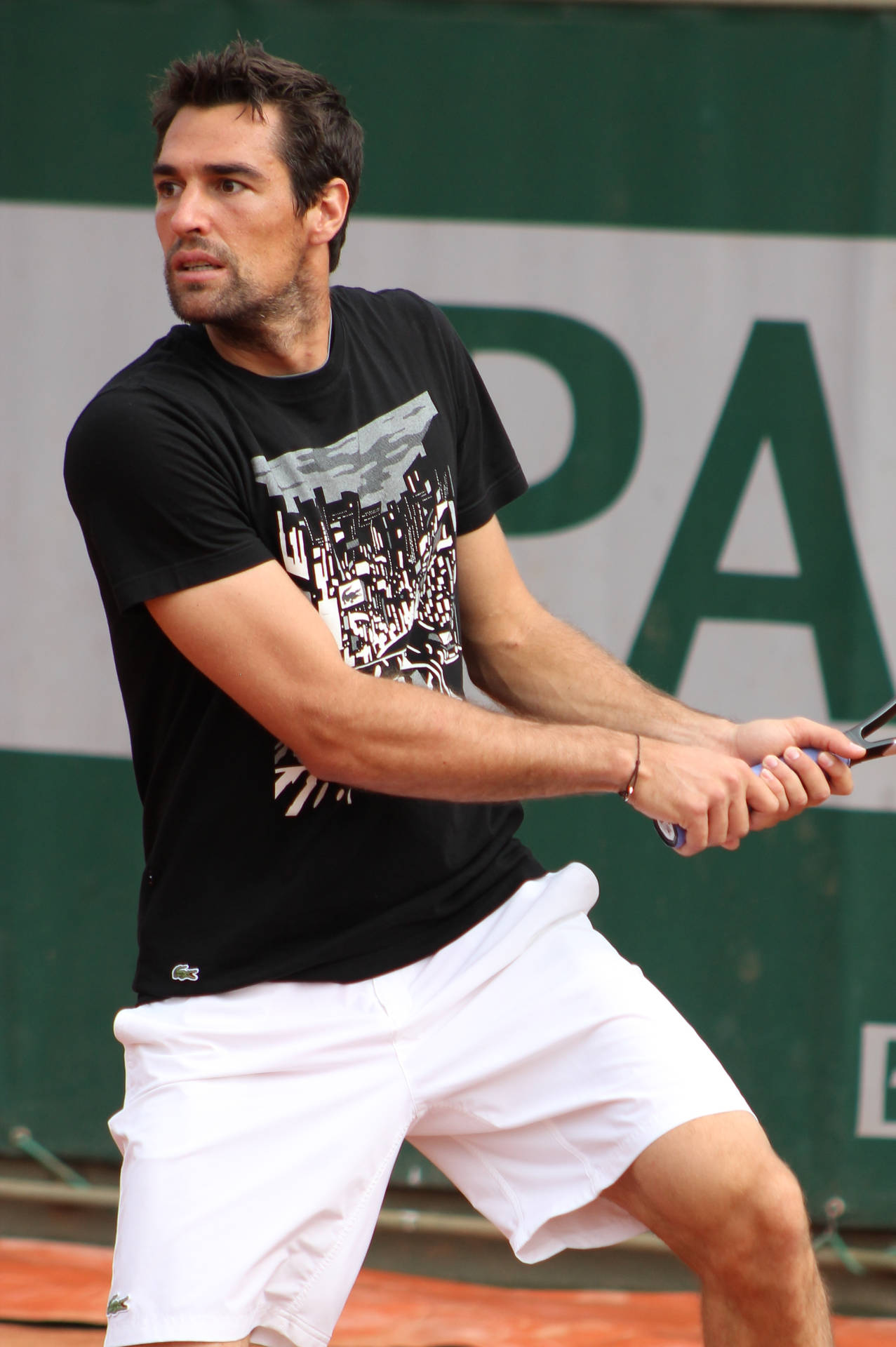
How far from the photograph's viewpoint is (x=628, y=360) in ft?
9.95

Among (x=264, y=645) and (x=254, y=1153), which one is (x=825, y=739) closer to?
(x=264, y=645)

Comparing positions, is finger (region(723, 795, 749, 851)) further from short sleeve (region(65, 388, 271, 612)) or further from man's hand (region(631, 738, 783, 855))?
short sleeve (region(65, 388, 271, 612))

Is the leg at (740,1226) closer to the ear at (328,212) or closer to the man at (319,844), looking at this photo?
the man at (319,844)

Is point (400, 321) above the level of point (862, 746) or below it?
above

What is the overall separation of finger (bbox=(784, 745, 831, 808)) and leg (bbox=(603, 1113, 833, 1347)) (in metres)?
0.45

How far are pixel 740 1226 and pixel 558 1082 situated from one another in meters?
0.29

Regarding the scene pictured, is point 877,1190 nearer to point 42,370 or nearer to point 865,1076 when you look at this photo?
point 865,1076

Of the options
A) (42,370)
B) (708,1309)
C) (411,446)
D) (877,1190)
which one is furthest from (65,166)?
(877,1190)

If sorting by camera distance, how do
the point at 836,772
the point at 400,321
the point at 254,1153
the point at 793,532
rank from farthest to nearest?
the point at 793,532, the point at 400,321, the point at 836,772, the point at 254,1153

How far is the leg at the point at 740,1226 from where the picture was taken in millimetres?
1813

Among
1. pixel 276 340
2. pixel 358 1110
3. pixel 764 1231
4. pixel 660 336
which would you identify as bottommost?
pixel 764 1231

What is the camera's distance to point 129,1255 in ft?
5.87

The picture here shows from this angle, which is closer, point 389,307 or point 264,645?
point 264,645

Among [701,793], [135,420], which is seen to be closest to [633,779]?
[701,793]
